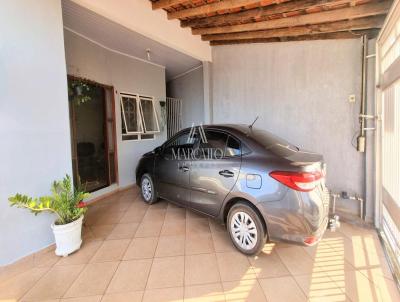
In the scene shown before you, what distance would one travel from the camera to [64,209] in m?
2.57

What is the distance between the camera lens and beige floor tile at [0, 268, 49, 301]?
6.63 feet

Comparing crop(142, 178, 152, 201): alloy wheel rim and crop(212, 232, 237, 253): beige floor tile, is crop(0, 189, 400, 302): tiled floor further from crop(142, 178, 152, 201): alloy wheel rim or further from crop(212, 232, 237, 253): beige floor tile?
crop(142, 178, 152, 201): alloy wheel rim

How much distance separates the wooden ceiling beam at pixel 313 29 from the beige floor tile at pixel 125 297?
4.17m

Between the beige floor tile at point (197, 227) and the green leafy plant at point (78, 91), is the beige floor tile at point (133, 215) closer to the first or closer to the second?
the beige floor tile at point (197, 227)

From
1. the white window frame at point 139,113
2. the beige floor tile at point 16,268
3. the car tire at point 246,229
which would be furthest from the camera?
the white window frame at point 139,113

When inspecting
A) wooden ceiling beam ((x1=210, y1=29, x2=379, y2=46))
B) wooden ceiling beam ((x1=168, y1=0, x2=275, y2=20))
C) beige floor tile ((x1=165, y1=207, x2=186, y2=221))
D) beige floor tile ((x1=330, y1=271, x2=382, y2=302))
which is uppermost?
Result: wooden ceiling beam ((x1=168, y1=0, x2=275, y2=20))

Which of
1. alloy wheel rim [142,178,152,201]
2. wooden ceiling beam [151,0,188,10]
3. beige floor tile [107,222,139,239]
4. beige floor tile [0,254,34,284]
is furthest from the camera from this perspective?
alloy wheel rim [142,178,152,201]

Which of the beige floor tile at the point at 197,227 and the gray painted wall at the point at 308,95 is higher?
the gray painted wall at the point at 308,95

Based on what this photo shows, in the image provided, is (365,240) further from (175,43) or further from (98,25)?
(98,25)

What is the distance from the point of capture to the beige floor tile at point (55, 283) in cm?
200

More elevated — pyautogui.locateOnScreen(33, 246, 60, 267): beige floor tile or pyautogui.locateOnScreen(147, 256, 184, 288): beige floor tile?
pyautogui.locateOnScreen(33, 246, 60, 267): beige floor tile

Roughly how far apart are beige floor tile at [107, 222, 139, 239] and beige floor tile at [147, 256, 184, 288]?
2.49ft

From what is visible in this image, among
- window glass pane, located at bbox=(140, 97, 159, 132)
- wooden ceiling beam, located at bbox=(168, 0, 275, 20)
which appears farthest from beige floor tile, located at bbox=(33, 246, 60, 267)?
wooden ceiling beam, located at bbox=(168, 0, 275, 20)

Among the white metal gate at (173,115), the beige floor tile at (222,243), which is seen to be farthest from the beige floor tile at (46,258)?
the white metal gate at (173,115)
